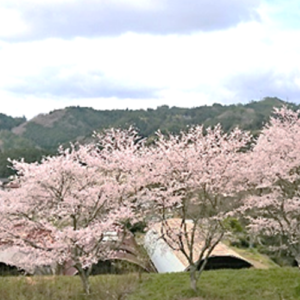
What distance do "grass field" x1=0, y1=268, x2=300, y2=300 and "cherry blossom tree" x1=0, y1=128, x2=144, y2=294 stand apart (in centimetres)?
78

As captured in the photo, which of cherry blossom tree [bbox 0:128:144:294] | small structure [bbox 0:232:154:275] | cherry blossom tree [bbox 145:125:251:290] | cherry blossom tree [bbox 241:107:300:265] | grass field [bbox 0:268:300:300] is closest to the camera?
cherry blossom tree [bbox 0:128:144:294]

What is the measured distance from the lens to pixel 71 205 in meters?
11.4

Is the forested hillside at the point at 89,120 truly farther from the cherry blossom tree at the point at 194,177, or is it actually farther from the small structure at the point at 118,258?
the cherry blossom tree at the point at 194,177

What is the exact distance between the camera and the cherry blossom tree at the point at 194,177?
38.7 feet

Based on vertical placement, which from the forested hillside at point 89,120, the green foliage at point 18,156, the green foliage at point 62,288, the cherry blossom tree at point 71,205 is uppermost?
the forested hillside at point 89,120

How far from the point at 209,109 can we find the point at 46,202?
9688 cm

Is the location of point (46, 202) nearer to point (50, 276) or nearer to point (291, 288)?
point (50, 276)

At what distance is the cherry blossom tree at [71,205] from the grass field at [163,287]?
779 mm

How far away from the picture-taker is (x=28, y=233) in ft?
40.0

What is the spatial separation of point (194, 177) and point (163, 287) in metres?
3.42

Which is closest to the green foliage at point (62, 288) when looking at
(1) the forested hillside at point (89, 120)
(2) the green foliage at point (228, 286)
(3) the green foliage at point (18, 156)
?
(2) the green foliage at point (228, 286)

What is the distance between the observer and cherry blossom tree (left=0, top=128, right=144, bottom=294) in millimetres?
11297

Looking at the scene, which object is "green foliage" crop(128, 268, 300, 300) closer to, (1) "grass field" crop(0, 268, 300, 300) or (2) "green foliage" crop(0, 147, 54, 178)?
(1) "grass field" crop(0, 268, 300, 300)

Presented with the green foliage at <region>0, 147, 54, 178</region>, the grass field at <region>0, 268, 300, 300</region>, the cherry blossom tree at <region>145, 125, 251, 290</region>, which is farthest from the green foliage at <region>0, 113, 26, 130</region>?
the cherry blossom tree at <region>145, 125, 251, 290</region>
